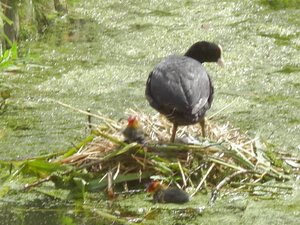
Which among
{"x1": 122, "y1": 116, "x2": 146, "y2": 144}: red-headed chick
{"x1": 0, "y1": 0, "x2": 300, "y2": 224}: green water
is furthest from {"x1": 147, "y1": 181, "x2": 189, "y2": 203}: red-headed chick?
{"x1": 122, "y1": 116, "x2": 146, "y2": 144}: red-headed chick

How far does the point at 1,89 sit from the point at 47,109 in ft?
1.69

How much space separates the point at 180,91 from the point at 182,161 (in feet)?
1.30

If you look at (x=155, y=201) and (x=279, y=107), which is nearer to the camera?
(x=155, y=201)

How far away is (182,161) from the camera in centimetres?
362

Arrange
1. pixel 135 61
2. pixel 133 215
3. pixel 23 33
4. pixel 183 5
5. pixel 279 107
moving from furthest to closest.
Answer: pixel 183 5
pixel 23 33
pixel 135 61
pixel 279 107
pixel 133 215

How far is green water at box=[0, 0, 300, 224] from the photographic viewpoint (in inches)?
183

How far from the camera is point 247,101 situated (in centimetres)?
517

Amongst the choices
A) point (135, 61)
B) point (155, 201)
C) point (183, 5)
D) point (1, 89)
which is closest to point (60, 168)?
point (155, 201)

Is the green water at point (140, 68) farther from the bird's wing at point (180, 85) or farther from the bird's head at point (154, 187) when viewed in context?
the bird's wing at point (180, 85)

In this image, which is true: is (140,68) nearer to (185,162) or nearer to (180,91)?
(180,91)

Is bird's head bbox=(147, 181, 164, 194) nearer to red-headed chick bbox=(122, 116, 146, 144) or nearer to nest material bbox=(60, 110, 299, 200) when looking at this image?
nest material bbox=(60, 110, 299, 200)

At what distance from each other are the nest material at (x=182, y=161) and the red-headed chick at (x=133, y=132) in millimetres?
52

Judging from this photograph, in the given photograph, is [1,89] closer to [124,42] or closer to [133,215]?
[124,42]

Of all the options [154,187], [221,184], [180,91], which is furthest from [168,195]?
[180,91]
